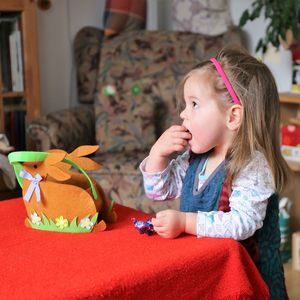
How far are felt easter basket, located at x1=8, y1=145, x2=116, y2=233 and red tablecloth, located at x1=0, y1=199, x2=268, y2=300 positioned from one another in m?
0.02

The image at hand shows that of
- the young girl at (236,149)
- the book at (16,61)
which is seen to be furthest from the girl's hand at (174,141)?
the book at (16,61)

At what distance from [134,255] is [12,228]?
11.6 inches

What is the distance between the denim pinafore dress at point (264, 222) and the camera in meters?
1.21

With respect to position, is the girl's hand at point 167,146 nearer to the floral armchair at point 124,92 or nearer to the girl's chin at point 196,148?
the girl's chin at point 196,148

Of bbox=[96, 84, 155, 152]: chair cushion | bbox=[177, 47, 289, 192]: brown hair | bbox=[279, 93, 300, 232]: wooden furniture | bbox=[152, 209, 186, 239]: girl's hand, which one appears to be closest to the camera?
bbox=[152, 209, 186, 239]: girl's hand

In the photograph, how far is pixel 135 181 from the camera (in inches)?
102

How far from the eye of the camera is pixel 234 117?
120cm

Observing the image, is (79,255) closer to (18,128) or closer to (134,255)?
(134,255)

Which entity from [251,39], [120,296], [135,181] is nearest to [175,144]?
[120,296]

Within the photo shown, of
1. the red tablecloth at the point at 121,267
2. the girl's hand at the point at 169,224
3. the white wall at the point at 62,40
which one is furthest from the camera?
the white wall at the point at 62,40

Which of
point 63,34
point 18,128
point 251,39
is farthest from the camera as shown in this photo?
point 63,34

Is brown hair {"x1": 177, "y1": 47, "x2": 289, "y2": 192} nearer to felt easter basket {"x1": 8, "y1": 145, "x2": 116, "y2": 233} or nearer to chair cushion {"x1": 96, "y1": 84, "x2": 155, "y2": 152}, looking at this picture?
felt easter basket {"x1": 8, "y1": 145, "x2": 116, "y2": 233}

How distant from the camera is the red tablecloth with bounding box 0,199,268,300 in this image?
0.88 m

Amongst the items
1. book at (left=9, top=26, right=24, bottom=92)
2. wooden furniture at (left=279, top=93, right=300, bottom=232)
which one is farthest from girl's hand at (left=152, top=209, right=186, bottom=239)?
book at (left=9, top=26, right=24, bottom=92)
